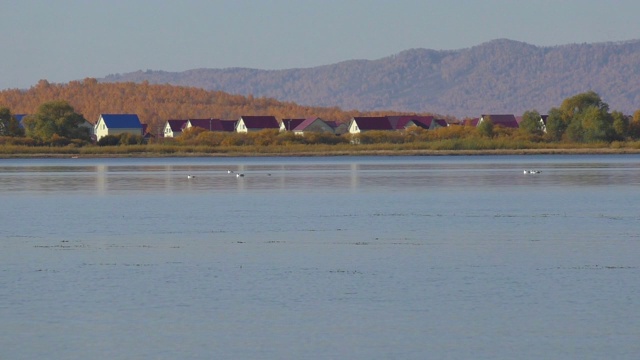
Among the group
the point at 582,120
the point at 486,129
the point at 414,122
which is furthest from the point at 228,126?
the point at 582,120

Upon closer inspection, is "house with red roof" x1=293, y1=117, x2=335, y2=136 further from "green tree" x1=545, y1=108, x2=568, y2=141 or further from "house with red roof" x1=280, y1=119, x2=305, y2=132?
"green tree" x1=545, y1=108, x2=568, y2=141

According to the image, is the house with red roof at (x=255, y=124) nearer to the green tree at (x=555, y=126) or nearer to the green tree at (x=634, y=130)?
the green tree at (x=555, y=126)

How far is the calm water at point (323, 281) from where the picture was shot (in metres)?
12.6

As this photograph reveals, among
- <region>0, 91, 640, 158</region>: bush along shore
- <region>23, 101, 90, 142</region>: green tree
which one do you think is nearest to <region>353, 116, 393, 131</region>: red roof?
<region>0, 91, 640, 158</region>: bush along shore

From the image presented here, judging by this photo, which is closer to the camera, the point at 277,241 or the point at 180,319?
the point at 180,319

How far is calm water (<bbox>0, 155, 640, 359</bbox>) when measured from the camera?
12.6m

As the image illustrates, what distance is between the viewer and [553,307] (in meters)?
14.5

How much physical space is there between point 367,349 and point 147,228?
14796 mm

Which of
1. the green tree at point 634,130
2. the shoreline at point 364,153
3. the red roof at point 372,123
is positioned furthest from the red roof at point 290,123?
the green tree at point 634,130

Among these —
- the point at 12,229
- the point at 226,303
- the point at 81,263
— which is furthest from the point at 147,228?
the point at 226,303

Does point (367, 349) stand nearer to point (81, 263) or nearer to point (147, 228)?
point (81, 263)

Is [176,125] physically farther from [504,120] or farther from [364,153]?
[364,153]

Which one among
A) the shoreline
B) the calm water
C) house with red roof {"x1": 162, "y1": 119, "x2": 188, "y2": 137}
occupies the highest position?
house with red roof {"x1": 162, "y1": 119, "x2": 188, "y2": 137}

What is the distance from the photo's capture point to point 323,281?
55.7ft
